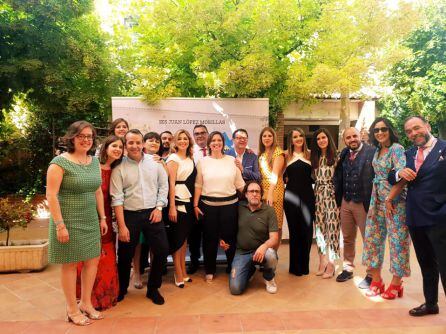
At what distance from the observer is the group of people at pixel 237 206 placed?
321 cm

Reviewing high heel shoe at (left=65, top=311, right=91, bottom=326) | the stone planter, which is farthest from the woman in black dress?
the stone planter

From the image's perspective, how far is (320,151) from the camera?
454 centimetres

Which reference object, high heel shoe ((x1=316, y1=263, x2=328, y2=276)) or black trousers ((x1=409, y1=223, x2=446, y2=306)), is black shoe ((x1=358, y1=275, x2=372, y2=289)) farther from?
black trousers ((x1=409, y1=223, x2=446, y2=306))

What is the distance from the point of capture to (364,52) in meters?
6.48

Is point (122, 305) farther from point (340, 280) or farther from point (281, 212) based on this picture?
point (340, 280)

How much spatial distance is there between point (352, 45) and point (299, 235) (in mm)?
3564

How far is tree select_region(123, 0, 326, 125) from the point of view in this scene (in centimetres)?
608

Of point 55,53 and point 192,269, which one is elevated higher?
point 55,53

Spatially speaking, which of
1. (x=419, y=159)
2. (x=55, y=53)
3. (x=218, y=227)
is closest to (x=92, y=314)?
(x=218, y=227)

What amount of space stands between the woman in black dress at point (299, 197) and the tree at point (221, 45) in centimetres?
197

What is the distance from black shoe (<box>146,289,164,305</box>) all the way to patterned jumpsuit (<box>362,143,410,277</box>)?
2148mm

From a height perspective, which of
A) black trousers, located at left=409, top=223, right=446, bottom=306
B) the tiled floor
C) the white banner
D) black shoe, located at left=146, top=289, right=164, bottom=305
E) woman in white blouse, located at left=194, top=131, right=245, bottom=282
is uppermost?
the white banner

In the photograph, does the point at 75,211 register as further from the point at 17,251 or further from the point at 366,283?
the point at 366,283

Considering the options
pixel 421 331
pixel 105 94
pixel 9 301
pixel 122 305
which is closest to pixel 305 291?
pixel 421 331
